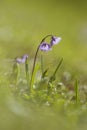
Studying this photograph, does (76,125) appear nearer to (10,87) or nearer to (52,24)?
(10,87)

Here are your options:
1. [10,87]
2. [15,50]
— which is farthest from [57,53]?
[10,87]

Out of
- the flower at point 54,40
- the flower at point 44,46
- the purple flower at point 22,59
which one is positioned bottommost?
the purple flower at point 22,59

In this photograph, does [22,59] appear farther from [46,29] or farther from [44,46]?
[46,29]

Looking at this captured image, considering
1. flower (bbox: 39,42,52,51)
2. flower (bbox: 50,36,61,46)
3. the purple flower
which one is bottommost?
the purple flower

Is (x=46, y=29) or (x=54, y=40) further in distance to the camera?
(x=46, y=29)

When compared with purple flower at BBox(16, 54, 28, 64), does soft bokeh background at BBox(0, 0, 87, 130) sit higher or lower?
higher

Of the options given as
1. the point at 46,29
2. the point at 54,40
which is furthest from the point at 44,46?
the point at 46,29

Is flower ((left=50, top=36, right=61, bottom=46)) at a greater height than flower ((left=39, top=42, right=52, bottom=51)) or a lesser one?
greater

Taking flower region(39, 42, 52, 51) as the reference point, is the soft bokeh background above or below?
above

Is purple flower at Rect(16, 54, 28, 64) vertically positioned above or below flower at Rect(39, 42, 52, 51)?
below
